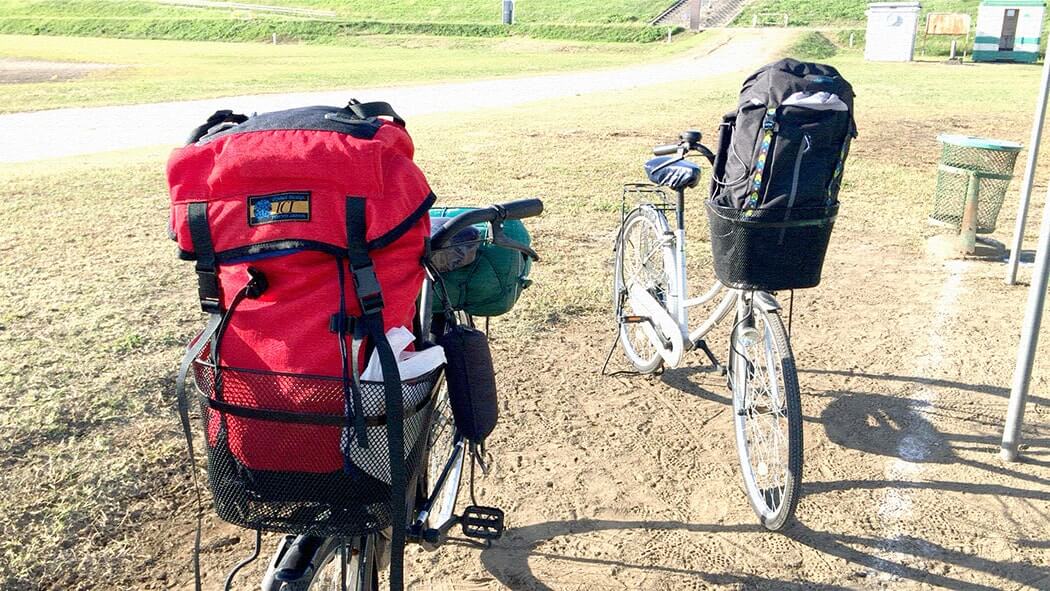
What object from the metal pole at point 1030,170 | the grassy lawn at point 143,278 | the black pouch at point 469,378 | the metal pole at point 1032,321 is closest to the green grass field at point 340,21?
the grassy lawn at point 143,278

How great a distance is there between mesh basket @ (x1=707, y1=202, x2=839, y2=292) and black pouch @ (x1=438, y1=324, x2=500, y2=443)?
4.26 feet

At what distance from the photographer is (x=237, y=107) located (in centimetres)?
1719

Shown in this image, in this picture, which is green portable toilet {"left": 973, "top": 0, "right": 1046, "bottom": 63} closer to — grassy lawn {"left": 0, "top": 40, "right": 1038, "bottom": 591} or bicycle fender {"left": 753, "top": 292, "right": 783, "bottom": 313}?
grassy lawn {"left": 0, "top": 40, "right": 1038, "bottom": 591}

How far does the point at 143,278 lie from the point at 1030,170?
20.0 ft

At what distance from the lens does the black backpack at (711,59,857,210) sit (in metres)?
3.04

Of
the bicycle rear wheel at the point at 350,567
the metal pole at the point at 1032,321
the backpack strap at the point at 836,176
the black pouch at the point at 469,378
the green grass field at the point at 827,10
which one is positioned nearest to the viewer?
the bicycle rear wheel at the point at 350,567

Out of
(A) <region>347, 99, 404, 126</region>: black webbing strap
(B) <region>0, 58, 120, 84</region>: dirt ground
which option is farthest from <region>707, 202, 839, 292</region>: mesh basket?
(B) <region>0, 58, 120, 84</region>: dirt ground

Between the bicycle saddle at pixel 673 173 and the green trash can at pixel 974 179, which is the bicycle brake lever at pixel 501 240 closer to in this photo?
the bicycle saddle at pixel 673 173

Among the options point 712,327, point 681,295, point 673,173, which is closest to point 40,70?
point 673,173

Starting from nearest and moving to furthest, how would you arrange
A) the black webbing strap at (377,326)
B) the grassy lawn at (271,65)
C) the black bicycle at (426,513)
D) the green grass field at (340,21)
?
1. the black webbing strap at (377,326)
2. the black bicycle at (426,513)
3. the grassy lawn at (271,65)
4. the green grass field at (340,21)

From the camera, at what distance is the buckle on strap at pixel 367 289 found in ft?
5.93

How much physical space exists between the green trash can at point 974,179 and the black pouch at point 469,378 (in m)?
5.89

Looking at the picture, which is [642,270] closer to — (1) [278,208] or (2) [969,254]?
(1) [278,208]

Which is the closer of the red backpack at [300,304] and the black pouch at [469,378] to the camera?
the red backpack at [300,304]
